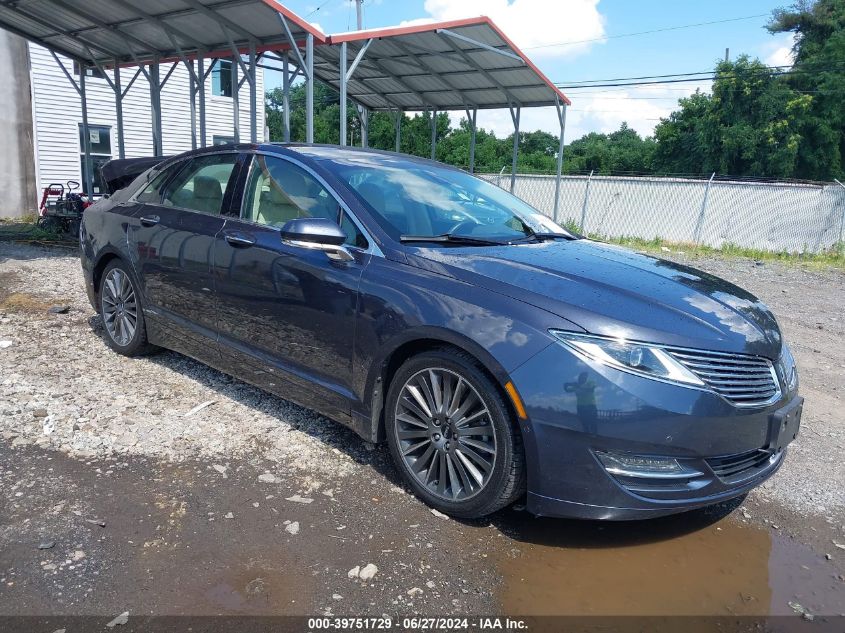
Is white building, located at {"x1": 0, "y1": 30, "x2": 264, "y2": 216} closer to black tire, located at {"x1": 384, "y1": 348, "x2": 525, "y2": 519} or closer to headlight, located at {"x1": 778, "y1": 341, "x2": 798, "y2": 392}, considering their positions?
black tire, located at {"x1": 384, "y1": 348, "x2": 525, "y2": 519}

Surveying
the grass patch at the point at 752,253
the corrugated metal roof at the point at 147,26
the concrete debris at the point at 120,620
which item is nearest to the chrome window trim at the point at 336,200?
the concrete debris at the point at 120,620

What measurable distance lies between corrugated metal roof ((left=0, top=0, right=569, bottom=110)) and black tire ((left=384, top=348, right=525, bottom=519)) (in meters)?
7.89

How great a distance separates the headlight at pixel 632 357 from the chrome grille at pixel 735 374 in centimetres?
4

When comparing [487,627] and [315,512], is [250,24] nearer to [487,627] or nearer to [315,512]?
[315,512]

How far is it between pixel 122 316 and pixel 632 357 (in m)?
4.03

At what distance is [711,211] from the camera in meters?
18.7

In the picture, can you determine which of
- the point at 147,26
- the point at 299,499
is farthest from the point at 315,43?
the point at 299,499

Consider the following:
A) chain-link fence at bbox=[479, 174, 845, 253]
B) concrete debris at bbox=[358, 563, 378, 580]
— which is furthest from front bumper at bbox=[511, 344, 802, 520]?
chain-link fence at bbox=[479, 174, 845, 253]

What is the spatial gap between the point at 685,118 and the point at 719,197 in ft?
65.4

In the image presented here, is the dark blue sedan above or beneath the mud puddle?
above

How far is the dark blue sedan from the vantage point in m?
2.70

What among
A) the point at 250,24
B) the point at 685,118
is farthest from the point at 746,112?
the point at 250,24

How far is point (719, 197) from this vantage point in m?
18.5

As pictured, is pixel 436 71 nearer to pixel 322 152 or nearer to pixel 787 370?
pixel 322 152
